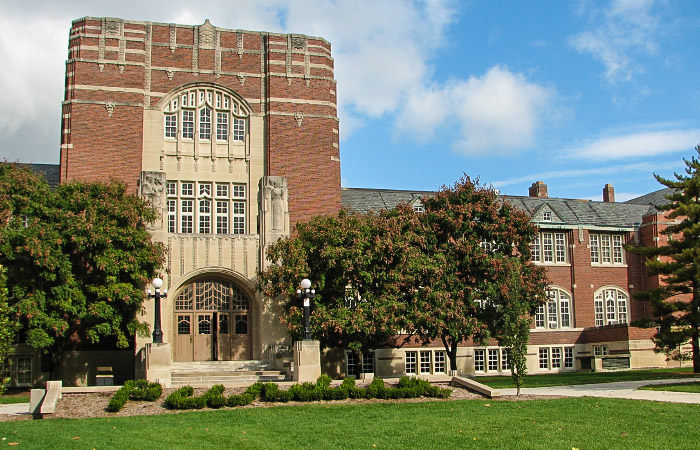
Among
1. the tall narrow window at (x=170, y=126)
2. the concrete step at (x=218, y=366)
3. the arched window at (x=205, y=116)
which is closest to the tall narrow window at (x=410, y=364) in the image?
the concrete step at (x=218, y=366)

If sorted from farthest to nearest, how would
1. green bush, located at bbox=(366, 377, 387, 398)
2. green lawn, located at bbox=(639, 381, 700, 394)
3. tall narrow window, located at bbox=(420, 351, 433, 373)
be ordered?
tall narrow window, located at bbox=(420, 351, 433, 373) → green lawn, located at bbox=(639, 381, 700, 394) → green bush, located at bbox=(366, 377, 387, 398)

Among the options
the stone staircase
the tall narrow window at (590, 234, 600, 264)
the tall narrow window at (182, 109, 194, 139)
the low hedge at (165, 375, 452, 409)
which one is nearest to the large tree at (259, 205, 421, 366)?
the stone staircase

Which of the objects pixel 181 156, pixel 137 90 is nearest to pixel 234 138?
pixel 181 156

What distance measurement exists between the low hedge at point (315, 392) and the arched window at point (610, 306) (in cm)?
2370

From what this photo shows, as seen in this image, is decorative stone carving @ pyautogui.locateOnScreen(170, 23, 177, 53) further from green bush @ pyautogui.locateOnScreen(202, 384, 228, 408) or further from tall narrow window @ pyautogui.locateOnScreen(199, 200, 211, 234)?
green bush @ pyautogui.locateOnScreen(202, 384, 228, 408)

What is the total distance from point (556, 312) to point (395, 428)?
28.1 meters

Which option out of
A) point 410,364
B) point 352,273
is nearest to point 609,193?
point 410,364

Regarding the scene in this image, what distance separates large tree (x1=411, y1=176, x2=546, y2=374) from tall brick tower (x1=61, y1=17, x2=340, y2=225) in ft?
22.1

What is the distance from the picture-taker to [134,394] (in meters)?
21.3

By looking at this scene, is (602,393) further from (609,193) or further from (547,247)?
(609,193)

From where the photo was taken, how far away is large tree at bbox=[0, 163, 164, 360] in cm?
2730

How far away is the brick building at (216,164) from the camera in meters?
32.8

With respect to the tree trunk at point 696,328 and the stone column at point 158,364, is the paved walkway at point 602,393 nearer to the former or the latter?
the stone column at point 158,364

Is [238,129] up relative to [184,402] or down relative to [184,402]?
up
